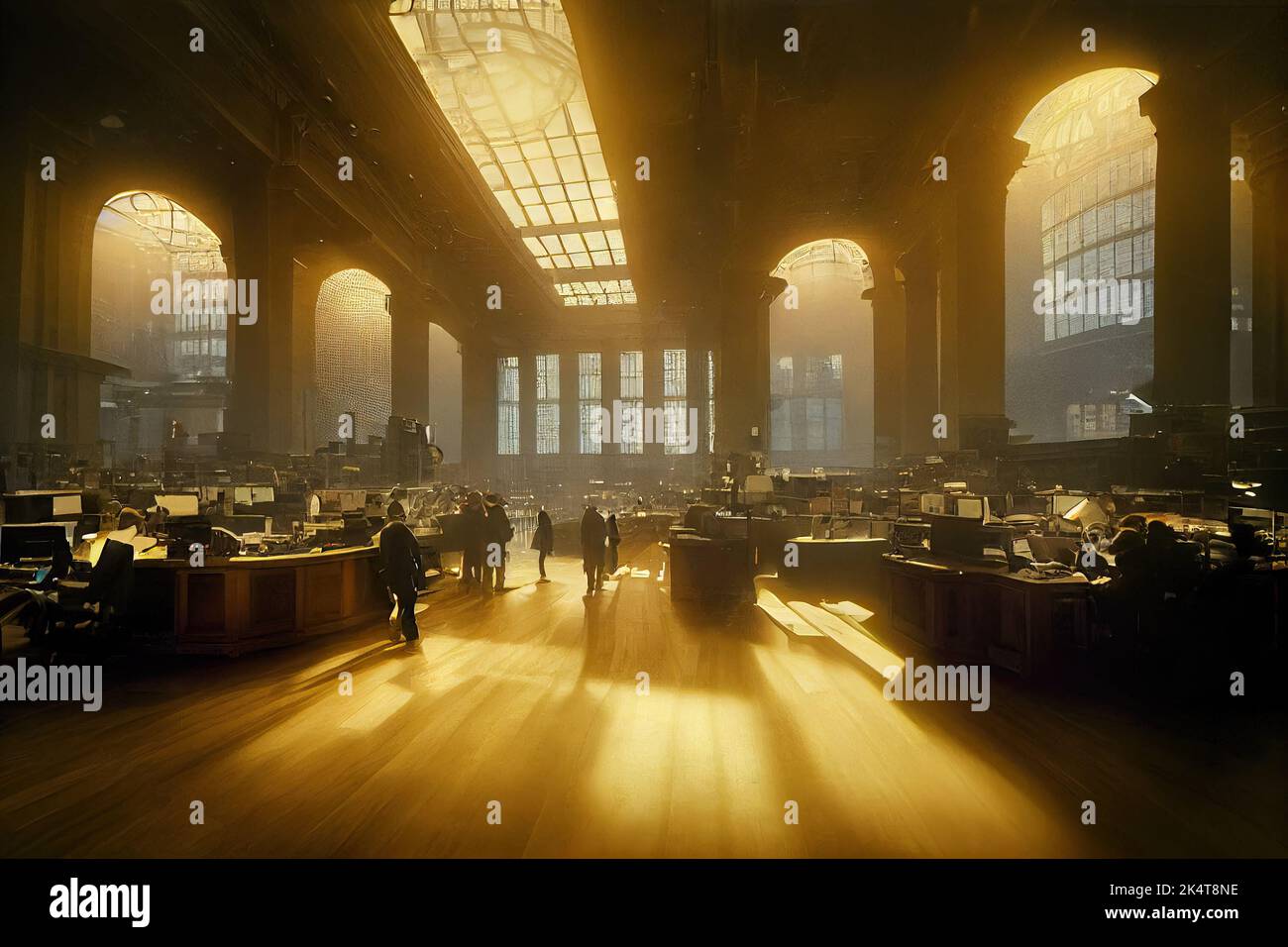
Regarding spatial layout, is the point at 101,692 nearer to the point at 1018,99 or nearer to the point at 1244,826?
the point at 1244,826

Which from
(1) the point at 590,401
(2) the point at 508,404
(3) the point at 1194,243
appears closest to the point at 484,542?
(3) the point at 1194,243

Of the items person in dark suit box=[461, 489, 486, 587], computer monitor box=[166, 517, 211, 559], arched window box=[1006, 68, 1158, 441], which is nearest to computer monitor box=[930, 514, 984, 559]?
person in dark suit box=[461, 489, 486, 587]

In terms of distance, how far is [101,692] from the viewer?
3604 mm

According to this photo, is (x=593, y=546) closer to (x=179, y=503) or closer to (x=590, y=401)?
(x=179, y=503)

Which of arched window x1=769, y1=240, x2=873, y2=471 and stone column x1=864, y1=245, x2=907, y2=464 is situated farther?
arched window x1=769, y1=240, x2=873, y2=471

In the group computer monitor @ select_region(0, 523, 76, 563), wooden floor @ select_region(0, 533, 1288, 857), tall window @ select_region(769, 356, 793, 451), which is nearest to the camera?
wooden floor @ select_region(0, 533, 1288, 857)

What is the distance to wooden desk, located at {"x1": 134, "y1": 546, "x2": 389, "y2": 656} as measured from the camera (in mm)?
4348

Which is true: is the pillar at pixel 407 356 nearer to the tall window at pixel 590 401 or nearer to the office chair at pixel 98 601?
the office chair at pixel 98 601

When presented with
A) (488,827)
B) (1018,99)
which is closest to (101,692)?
(488,827)

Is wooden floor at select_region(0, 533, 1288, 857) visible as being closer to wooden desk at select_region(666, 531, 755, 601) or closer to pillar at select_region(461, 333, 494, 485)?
wooden desk at select_region(666, 531, 755, 601)

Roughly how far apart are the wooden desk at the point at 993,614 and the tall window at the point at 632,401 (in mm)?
22770

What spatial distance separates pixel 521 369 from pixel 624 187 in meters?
19.6

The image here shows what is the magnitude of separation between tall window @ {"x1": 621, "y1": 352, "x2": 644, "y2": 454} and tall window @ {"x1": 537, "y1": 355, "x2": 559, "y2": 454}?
4.04 metres
